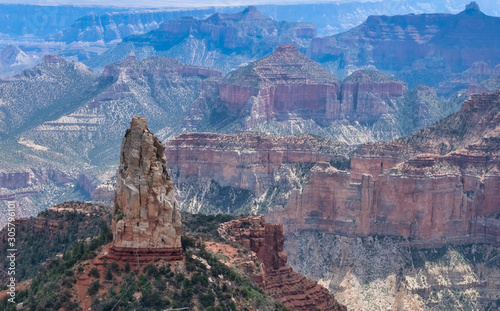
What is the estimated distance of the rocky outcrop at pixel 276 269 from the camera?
6488 centimetres

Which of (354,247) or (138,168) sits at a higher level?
(138,168)

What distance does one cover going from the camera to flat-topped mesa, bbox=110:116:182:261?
44969mm

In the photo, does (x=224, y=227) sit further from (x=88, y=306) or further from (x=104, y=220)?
(x=88, y=306)

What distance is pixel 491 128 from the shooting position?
113312 mm

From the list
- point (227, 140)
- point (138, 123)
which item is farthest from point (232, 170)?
point (138, 123)

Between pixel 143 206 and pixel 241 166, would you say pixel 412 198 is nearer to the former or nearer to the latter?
pixel 241 166

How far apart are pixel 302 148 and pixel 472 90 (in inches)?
3286

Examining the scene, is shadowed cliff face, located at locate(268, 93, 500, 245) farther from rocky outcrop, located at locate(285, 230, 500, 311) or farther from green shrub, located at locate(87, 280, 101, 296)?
green shrub, located at locate(87, 280, 101, 296)

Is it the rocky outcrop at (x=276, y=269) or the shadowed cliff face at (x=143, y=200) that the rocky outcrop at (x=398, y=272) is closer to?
the rocky outcrop at (x=276, y=269)

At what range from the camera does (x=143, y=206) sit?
45031mm

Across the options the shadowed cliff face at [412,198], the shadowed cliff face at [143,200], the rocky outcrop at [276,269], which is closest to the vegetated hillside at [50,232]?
the rocky outcrop at [276,269]

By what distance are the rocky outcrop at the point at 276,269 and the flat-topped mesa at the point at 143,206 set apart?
18.2 metres

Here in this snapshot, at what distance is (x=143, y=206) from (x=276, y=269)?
79.4 ft

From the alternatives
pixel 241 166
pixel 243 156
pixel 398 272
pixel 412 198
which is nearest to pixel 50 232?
pixel 398 272
